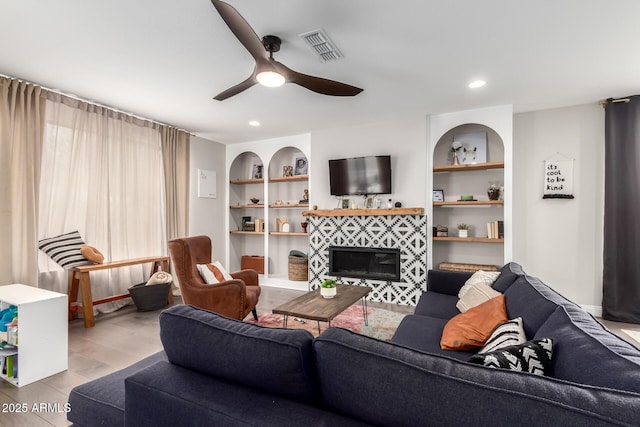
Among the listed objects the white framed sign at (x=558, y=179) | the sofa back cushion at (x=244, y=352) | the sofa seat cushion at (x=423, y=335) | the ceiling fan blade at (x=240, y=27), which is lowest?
the sofa seat cushion at (x=423, y=335)

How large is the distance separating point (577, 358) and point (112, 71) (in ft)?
12.3

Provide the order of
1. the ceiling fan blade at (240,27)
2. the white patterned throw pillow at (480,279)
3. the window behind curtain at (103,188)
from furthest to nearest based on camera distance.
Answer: the window behind curtain at (103,188) < the white patterned throw pillow at (480,279) < the ceiling fan blade at (240,27)

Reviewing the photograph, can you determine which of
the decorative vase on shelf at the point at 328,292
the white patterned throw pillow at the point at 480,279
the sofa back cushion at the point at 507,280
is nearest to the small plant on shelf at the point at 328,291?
the decorative vase on shelf at the point at 328,292

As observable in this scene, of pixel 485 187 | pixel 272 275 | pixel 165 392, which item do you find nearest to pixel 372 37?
pixel 165 392

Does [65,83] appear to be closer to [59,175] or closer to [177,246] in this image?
[59,175]

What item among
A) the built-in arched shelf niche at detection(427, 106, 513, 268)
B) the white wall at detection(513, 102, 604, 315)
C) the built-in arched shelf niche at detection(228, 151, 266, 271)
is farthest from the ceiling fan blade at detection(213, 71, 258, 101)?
the white wall at detection(513, 102, 604, 315)

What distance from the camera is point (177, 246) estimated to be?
3.02m

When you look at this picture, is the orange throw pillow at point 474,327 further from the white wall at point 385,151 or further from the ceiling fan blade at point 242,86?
the white wall at point 385,151

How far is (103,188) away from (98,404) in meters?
3.47

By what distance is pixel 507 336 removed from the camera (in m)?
1.45

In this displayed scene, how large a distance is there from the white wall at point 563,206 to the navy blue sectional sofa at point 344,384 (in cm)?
328

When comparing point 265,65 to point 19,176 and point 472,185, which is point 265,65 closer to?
point 19,176

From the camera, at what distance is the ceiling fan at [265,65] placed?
1788mm

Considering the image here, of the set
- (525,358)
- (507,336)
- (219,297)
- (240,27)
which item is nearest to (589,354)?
(525,358)
